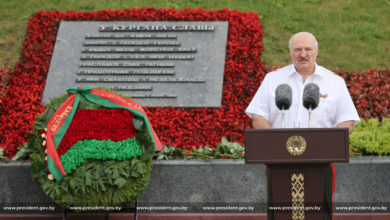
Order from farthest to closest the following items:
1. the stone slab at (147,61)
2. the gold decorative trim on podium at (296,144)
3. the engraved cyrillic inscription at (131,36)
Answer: the engraved cyrillic inscription at (131,36)
the stone slab at (147,61)
the gold decorative trim on podium at (296,144)

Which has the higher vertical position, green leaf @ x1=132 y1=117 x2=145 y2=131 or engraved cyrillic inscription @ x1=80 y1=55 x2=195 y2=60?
engraved cyrillic inscription @ x1=80 y1=55 x2=195 y2=60

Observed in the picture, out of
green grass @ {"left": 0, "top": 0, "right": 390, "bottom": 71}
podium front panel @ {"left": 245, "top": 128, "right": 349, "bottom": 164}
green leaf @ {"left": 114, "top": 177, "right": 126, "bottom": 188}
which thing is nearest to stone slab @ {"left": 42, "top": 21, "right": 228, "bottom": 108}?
green grass @ {"left": 0, "top": 0, "right": 390, "bottom": 71}

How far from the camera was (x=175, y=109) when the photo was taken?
865 cm

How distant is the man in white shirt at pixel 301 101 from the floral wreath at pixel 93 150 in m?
1.67

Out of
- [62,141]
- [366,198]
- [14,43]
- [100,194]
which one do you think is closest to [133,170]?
[100,194]

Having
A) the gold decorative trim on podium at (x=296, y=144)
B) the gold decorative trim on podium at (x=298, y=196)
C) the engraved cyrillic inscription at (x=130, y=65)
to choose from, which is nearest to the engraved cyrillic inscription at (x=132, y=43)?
the engraved cyrillic inscription at (x=130, y=65)

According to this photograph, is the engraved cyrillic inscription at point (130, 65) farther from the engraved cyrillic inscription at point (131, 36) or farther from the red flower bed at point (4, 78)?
the red flower bed at point (4, 78)

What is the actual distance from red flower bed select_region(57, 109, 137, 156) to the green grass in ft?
14.4

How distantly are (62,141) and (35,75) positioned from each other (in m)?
4.14

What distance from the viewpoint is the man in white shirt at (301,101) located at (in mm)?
4211

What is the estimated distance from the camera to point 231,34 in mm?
9750

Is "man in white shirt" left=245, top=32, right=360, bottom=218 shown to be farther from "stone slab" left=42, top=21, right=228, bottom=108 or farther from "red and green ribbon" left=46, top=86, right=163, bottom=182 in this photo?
"stone slab" left=42, top=21, right=228, bottom=108

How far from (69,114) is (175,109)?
10.5ft

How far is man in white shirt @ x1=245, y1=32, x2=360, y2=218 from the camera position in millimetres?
4211
